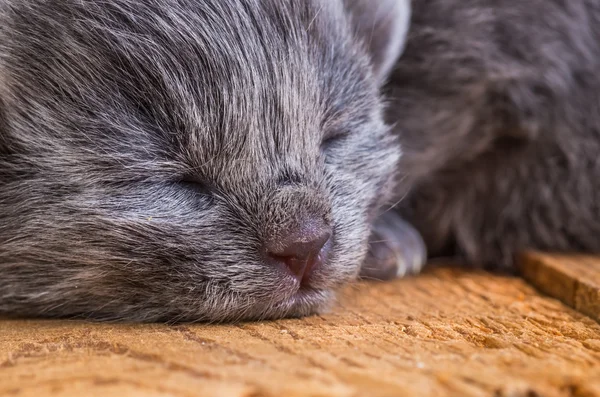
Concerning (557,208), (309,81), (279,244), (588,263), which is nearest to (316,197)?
(279,244)

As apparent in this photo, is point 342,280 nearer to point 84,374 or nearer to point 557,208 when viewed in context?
point 84,374

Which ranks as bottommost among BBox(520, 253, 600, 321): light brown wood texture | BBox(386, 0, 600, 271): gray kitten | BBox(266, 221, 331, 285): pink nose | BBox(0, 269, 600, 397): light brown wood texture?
BBox(0, 269, 600, 397): light brown wood texture

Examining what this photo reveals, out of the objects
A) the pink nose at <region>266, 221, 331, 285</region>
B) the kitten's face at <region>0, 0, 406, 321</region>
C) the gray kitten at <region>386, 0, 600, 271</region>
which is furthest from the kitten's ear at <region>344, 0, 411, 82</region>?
the pink nose at <region>266, 221, 331, 285</region>

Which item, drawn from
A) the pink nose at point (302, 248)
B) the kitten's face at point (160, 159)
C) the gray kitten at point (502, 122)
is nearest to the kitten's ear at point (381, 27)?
the gray kitten at point (502, 122)

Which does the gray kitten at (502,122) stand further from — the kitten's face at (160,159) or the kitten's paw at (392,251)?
the kitten's face at (160,159)

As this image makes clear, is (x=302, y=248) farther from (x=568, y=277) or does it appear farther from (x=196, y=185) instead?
(x=568, y=277)

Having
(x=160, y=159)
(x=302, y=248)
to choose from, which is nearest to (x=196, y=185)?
(x=160, y=159)

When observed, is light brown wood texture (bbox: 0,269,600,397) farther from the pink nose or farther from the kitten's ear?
the kitten's ear
